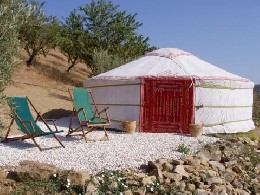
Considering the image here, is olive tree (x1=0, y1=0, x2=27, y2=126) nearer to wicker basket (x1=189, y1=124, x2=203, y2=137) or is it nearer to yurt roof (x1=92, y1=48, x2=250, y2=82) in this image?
wicker basket (x1=189, y1=124, x2=203, y2=137)

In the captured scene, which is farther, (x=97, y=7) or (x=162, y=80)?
(x=97, y=7)

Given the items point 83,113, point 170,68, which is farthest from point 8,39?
point 170,68

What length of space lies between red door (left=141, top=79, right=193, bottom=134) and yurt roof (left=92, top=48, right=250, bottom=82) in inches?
9.7

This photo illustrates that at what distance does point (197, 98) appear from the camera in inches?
378

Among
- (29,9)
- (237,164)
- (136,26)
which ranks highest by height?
(136,26)

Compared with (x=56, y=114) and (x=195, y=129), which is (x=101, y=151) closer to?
(x=195, y=129)

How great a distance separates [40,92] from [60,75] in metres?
5.95

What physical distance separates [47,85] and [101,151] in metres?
12.7

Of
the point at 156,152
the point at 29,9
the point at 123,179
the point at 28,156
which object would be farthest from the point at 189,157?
the point at 29,9

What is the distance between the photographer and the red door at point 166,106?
9.62m

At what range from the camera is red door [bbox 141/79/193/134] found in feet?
31.6

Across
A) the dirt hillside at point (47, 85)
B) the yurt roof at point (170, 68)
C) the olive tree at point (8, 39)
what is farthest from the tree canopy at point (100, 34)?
the olive tree at point (8, 39)

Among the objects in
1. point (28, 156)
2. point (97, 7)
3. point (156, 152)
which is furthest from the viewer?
point (97, 7)

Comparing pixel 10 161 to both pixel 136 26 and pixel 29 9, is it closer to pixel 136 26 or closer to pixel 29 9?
pixel 29 9
